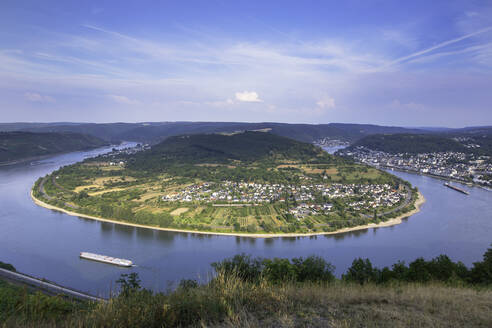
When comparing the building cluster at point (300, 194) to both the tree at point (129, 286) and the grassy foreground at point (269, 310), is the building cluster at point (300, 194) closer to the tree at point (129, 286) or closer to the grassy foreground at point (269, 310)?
the tree at point (129, 286)

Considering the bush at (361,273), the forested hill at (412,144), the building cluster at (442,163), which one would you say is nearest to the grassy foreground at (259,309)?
the bush at (361,273)

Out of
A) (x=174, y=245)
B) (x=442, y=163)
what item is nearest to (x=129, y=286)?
(x=174, y=245)

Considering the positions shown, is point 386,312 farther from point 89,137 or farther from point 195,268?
point 89,137

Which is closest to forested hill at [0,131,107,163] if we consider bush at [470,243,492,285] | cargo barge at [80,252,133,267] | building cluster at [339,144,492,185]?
cargo barge at [80,252,133,267]

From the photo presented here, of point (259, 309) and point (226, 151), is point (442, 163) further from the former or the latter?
point (259, 309)

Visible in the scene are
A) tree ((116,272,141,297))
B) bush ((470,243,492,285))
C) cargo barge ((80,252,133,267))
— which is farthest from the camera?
cargo barge ((80,252,133,267))

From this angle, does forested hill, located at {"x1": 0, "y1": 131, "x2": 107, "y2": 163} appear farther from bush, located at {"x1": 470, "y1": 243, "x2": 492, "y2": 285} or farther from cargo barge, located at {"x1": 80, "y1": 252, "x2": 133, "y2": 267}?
bush, located at {"x1": 470, "y1": 243, "x2": 492, "y2": 285}
